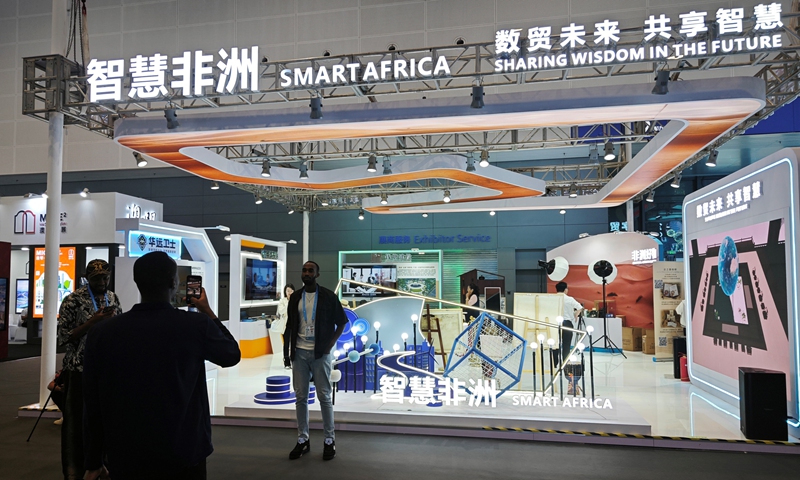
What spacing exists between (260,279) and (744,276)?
8.74 metres

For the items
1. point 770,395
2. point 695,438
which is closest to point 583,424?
point 695,438

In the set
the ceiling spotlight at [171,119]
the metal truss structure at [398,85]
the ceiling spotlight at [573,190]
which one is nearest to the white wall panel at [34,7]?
the metal truss structure at [398,85]

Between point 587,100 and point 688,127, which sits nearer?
point 587,100

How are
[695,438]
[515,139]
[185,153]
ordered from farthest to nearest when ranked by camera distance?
[515,139], [185,153], [695,438]

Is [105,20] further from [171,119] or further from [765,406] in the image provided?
[765,406]

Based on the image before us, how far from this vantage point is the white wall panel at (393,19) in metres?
12.2

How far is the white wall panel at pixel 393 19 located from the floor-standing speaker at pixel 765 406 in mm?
9461

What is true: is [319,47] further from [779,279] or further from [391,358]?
[779,279]

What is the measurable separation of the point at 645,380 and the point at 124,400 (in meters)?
8.00

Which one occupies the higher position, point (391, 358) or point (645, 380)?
point (391, 358)

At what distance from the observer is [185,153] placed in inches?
299

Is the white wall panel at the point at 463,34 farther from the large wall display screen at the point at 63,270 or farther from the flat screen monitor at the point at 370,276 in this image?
the large wall display screen at the point at 63,270

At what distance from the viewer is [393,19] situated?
485 inches

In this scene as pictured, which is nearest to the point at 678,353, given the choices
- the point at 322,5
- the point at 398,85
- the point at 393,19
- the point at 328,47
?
the point at 398,85
